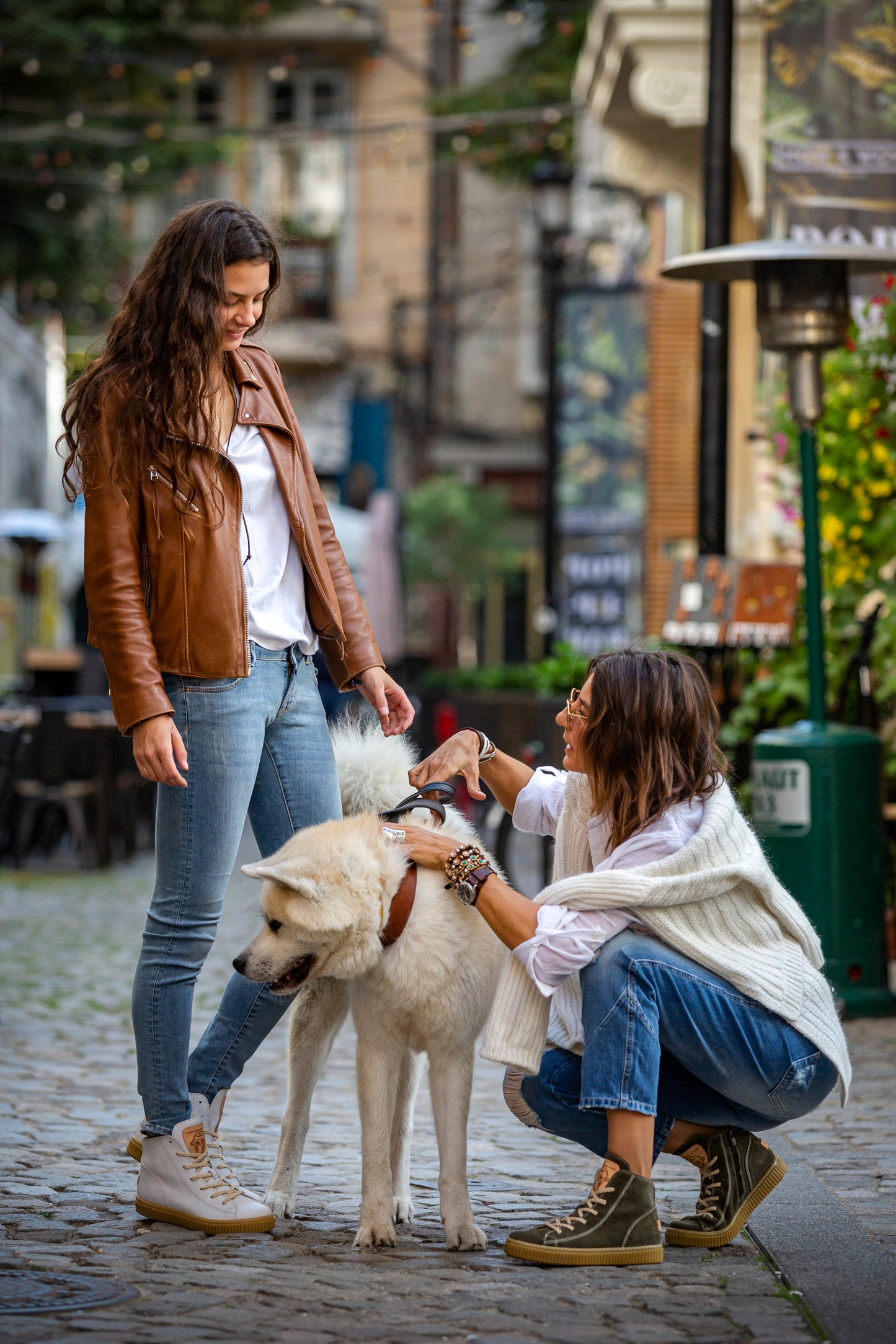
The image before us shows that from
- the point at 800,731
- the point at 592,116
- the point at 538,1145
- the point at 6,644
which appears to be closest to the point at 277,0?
the point at 6,644

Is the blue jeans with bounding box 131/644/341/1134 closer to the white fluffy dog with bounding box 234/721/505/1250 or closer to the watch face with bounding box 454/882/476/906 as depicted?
the white fluffy dog with bounding box 234/721/505/1250

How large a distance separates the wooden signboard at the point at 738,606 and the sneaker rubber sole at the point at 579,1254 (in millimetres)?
4067

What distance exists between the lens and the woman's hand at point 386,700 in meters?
4.04

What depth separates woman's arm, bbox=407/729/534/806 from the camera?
3.79 meters

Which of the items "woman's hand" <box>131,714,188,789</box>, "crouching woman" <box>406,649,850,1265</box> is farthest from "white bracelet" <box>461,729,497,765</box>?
"woman's hand" <box>131,714,188,789</box>

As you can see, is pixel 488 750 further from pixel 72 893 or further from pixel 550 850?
pixel 72 893

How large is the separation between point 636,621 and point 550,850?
355 inches

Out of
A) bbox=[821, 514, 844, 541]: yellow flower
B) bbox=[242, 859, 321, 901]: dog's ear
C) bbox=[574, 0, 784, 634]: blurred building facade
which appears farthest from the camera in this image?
bbox=[574, 0, 784, 634]: blurred building facade

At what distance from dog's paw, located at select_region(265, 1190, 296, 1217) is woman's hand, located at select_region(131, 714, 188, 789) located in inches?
39.2

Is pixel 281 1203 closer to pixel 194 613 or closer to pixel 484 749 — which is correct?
pixel 484 749

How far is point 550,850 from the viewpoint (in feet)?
27.1

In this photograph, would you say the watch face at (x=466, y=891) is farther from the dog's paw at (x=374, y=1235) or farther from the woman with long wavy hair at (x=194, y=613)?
the dog's paw at (x=374, y=1235)

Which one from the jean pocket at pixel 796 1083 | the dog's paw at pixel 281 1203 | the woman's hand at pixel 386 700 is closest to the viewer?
the jean pocket at pixel 796 1083

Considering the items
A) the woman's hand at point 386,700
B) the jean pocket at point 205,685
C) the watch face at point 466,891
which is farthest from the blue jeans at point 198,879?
the watch face at point 466,891
